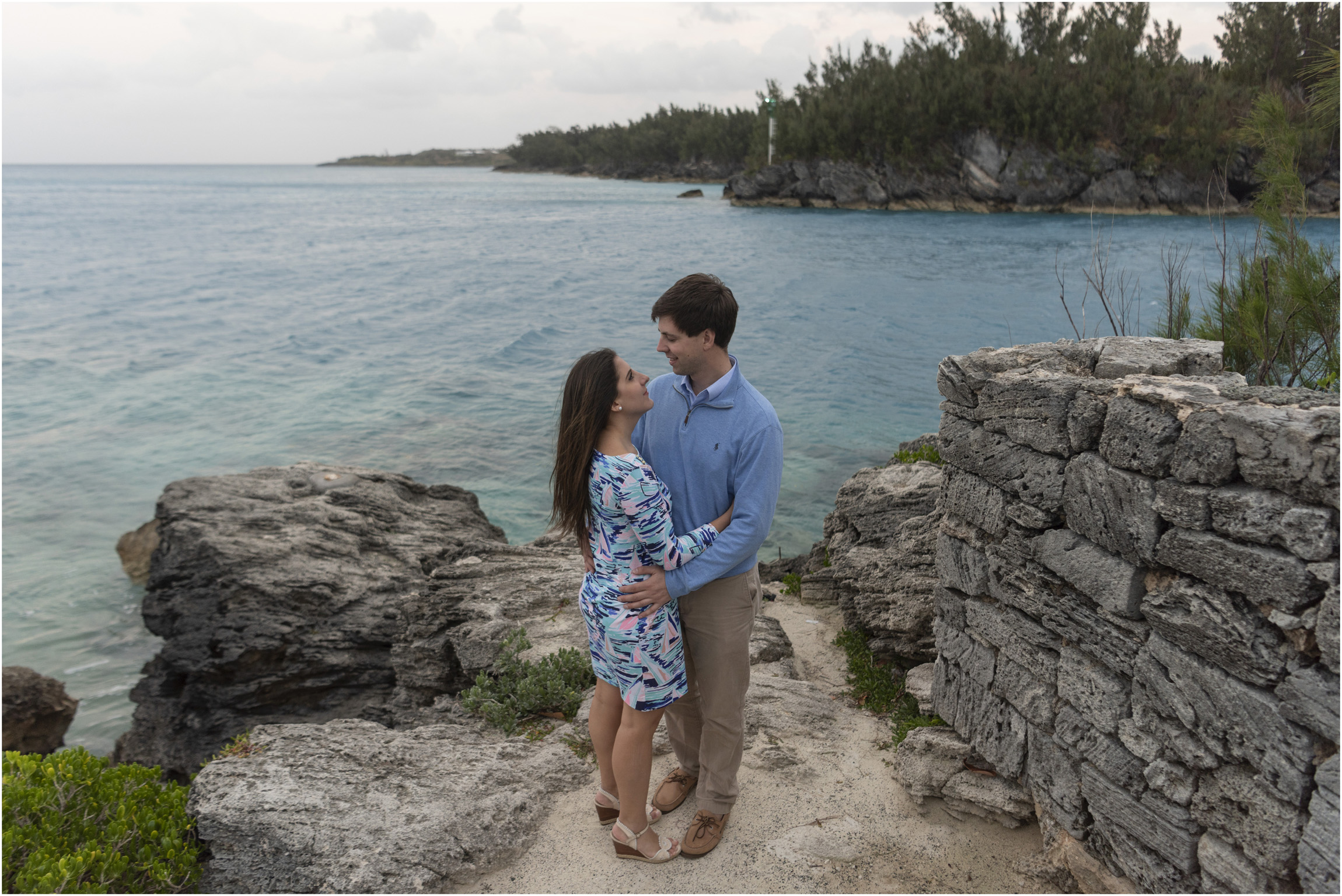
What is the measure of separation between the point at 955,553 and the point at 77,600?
38.3 ft

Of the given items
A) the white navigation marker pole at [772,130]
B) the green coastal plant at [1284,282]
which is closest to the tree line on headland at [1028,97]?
the white navigation marker pole at [772,130]

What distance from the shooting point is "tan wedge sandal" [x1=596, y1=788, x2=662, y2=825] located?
385cm

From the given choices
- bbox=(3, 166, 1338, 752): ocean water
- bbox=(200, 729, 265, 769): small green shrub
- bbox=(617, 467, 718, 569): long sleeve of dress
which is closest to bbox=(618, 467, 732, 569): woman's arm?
bbox=(617, 467, 718, 569): long sleeve of dress

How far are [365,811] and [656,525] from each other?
2111 mm

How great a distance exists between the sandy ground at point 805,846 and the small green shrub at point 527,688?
805 mm

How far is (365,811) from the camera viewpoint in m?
3.82

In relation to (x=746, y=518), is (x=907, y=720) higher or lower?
lower

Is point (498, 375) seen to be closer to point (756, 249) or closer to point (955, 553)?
point (955, 553)

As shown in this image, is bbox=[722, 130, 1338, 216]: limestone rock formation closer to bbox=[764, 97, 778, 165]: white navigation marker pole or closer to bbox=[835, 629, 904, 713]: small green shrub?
bbox=[764, 97, 778, 165]: white navigation marker pole

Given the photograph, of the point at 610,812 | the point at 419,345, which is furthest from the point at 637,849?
the point at 419,345

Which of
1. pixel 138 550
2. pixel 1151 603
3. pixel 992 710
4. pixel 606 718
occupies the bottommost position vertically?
pixel 138 550

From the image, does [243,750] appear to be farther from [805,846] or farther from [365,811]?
[805,846]

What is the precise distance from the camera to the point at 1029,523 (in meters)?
3.45

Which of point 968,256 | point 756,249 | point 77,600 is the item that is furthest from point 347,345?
point 968,256
